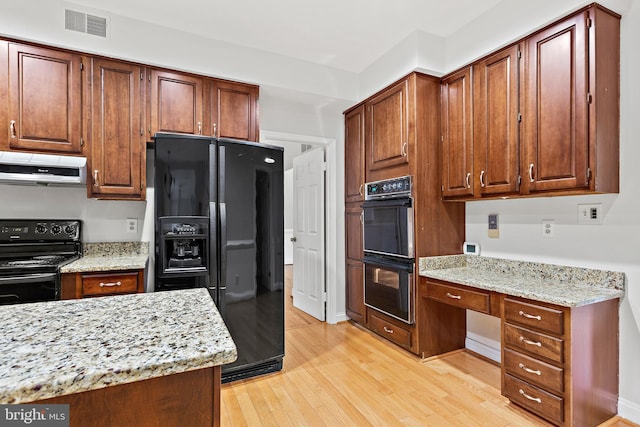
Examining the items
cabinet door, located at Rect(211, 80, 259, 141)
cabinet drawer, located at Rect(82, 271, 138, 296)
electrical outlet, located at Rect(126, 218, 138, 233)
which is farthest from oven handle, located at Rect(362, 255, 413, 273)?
electrical outlet, located at Rect(126, 218, 138, 233)

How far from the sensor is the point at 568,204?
2.31 meters

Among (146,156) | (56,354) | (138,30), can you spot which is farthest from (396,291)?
(138,30)

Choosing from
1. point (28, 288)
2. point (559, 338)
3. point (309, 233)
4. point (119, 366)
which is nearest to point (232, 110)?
point (309, 233)

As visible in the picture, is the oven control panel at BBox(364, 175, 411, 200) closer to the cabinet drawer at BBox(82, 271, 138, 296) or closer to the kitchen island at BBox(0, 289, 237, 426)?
the cabinet drawer at BBox(82, 271, 138, 296)

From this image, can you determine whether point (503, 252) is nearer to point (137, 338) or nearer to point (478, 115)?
point (478, 115)

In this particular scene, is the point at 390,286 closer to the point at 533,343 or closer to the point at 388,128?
the point at 533,343

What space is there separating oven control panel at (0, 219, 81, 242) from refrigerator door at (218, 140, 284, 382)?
1259mm

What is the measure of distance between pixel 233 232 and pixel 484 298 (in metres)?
1.84

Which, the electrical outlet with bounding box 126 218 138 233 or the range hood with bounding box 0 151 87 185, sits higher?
the range hood with bounding box 0 151 87 185

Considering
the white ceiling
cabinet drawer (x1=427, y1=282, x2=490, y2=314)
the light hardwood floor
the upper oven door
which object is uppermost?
the white ceiling

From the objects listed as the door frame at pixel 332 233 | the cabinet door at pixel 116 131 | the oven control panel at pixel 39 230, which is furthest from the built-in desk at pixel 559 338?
the oven control panel at pixel 39 230

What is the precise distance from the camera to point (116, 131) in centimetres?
259

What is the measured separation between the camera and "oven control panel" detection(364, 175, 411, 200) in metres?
2.93

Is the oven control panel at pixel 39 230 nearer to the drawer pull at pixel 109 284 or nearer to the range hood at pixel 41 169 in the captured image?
the range hood at pixel 41 169
